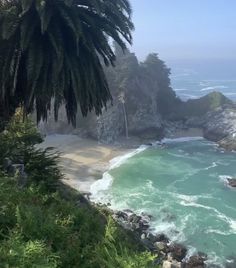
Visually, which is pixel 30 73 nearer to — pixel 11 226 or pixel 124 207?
pixel 11 226

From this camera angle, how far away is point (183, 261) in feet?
101

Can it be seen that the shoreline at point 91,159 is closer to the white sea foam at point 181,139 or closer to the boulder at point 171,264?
the white sea foam at point 181,139

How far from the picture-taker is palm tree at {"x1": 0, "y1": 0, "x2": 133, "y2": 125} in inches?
531

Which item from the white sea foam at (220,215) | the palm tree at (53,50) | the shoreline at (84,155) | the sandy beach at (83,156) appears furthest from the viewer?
the sandy beach at (83,156)

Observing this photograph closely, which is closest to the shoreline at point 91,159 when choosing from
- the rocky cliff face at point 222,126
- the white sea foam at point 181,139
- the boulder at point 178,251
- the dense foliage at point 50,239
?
the boulder at point 178,251

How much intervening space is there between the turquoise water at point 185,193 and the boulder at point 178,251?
0.79m

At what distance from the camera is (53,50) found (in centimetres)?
1402

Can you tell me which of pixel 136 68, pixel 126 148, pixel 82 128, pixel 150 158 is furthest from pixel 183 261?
pixel 136 68

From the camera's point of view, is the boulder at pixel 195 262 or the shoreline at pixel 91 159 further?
the shoreline at pixel 91 159

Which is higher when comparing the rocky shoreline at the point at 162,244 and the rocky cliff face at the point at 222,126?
the rocky cliff face at the point at 222,126

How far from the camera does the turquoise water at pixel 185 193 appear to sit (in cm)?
3503

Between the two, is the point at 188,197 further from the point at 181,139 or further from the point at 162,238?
the point at 181,139

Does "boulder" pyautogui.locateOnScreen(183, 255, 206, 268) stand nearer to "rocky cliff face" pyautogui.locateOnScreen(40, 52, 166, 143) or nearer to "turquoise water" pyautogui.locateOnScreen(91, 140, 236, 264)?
"turquoise water" pyautogui.locateOnScreen(91, 140, 236, 264)

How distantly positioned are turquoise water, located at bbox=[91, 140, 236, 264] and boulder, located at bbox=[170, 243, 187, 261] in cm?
79
